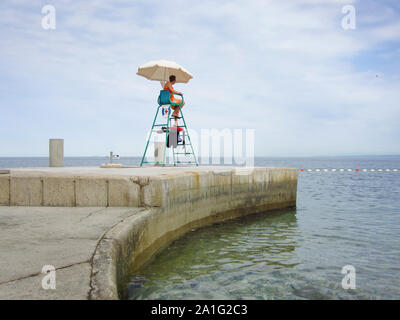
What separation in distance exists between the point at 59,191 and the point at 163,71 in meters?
7.81

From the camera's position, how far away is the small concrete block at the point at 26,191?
612 centimetres

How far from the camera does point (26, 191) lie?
243 inches

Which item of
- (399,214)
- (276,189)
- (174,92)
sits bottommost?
(399,214)

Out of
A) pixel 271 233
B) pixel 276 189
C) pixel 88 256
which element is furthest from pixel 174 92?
pixel 88 256

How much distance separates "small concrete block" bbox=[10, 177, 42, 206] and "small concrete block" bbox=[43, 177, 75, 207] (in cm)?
15

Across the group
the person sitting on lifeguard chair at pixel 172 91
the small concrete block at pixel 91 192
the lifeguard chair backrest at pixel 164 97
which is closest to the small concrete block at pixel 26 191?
the small concrete block at pixel 91 192

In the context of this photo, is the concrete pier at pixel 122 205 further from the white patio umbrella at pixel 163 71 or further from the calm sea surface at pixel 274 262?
the white patio umbrella at pixel 163 71

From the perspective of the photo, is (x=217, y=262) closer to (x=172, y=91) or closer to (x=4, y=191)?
(x=4, y=191)

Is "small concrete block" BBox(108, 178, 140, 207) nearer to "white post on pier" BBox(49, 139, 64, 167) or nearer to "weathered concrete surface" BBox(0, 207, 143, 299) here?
"weathered concrete surface" BBox(0, 207, 143, 299)

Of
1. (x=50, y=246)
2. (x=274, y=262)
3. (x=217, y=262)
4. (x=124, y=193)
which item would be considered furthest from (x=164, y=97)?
(x=50, y=246)

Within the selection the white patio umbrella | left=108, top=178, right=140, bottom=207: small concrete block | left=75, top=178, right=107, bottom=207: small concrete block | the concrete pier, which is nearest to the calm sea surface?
the concrete pier

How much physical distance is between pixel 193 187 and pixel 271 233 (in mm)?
2403
